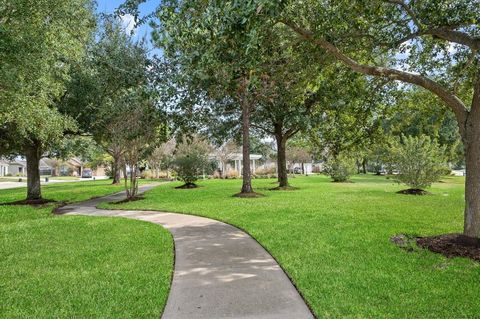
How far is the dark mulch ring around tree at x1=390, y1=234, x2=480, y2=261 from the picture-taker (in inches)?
248

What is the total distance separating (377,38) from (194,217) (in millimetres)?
6839

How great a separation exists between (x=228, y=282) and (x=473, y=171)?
4.90 metres

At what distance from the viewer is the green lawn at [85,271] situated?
419cm

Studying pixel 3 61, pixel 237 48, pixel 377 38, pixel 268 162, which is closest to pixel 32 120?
pixel 3 61

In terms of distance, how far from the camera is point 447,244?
6.78 meters

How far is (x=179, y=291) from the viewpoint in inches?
181

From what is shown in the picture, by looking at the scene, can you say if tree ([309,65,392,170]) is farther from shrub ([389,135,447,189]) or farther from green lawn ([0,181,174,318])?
shrub ([389,135,447,189])

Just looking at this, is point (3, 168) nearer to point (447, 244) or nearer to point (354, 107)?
point (354, 107)

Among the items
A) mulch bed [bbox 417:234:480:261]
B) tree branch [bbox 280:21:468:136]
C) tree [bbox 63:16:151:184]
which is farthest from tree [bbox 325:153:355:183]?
tree branch [bbox 280:21:468:136]

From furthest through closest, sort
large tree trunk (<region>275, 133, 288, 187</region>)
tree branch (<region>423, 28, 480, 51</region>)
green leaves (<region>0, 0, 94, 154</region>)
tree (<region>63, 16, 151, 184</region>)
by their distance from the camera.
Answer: large tree trunk (<region>275, 133, 288, 187</region>) < tree (<region>63, 16, 151, 184</region>) < green leaves (<region>0, 0, 94, 154</region>) < tree branch (<region>423, 28, 480, 51</region>)

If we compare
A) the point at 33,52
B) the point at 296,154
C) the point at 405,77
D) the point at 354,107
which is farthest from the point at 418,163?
the point at 296,154

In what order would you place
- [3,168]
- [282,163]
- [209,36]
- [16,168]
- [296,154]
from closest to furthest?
[209,36] < [282,163] < [296,154] < [3,168] < [16,168]

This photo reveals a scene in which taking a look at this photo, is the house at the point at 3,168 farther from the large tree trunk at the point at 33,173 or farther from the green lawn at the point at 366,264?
the green lawn at the point at 366,264

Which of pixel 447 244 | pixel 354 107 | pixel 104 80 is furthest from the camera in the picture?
pixel 104 80
